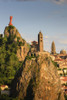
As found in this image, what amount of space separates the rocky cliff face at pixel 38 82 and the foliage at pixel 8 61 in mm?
15244

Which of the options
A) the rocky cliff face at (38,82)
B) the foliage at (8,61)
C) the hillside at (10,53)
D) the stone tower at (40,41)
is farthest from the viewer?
the stone tower at (40,41)

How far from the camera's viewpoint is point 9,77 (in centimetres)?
5338

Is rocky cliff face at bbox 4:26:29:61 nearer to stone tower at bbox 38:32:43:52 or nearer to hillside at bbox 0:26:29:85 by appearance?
hillside at bbox 0:26:29:85

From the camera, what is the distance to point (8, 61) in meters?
59.1

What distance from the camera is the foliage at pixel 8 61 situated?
53438mm

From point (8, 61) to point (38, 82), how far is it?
28.5 metres

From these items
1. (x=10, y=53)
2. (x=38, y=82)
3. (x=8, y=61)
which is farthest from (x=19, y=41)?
(x=38, y=82)

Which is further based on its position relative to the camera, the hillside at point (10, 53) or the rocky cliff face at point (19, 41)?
the rocky cliff face at point (19, 41)

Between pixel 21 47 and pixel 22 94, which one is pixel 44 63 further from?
pixel 21 47

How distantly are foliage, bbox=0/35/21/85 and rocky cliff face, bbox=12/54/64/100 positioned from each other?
50.0 feet

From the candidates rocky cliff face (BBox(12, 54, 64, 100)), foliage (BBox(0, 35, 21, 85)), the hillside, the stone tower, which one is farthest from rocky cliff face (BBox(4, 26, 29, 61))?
rocky cliff face (BBox(12, 54, 64, 100))

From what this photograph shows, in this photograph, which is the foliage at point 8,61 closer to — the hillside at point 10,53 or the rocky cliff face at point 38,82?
the hillside at point 10,53

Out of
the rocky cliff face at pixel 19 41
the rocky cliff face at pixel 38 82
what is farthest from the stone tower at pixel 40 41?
the rocky cliff face at pixel 38 82

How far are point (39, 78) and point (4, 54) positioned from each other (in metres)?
32.5
